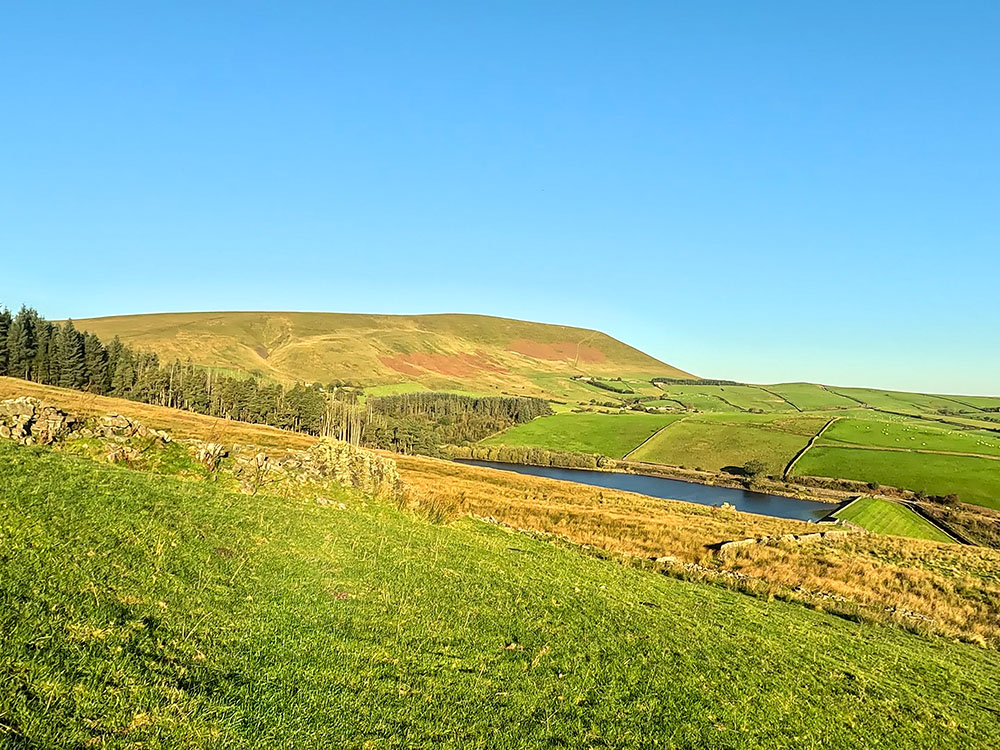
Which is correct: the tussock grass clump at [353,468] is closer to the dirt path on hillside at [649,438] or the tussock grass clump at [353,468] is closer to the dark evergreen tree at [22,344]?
the dark evergreen tree at [22,344]

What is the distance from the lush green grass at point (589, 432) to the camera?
506 feet

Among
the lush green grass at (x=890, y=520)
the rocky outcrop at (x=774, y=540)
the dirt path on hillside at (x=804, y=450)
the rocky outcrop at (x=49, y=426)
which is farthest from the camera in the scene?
the dirt path on hillside at (x=804, y=450)

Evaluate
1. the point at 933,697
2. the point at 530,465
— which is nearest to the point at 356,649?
the point at 933,697

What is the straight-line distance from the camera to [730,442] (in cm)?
14900

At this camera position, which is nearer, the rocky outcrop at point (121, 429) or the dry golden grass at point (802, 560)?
the rocky outcrop at point (121, 429)

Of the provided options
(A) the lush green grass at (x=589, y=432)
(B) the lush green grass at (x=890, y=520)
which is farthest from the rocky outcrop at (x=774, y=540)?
(A) the lush green grass at (x=589, y=432)

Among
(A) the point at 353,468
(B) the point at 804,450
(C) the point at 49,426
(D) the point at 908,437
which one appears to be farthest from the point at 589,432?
(C) the point at 49,426

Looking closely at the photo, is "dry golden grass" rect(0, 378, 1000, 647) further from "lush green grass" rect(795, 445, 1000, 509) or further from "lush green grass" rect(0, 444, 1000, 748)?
"lush green grass" rect(795, 445, 1000, 509)

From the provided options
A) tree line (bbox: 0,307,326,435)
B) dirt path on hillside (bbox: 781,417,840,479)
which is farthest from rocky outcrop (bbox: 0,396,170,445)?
dirt path on hillside (bbox: 781,417,840,479)

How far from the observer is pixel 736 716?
32.3ft

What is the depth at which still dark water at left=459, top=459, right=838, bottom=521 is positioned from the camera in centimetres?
9812

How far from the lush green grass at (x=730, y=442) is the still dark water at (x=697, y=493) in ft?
48.5

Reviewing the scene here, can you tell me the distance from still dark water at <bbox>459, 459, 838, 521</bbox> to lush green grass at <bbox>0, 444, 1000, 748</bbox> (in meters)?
86.2

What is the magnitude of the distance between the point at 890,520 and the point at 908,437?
70.9 metres
